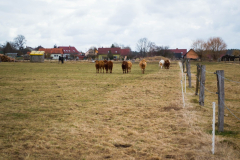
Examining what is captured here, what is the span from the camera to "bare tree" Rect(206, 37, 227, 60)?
A: 249 feet

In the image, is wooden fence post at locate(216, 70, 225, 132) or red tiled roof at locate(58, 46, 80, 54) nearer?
wooden fence post at locate(216, 70, 225, 132)

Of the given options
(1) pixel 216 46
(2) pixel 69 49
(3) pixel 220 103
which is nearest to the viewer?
(3) pixel 220 103

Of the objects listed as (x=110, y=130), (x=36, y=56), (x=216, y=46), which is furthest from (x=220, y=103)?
(x=216, y=46)

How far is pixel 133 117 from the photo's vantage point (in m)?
6.77

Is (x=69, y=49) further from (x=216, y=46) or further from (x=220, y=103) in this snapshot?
(x=220, y=103)

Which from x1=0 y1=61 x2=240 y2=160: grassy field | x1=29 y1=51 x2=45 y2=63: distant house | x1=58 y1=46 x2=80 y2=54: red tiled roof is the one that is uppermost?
x1=58 y1=46 x2=80 y2=54: red tiled roof

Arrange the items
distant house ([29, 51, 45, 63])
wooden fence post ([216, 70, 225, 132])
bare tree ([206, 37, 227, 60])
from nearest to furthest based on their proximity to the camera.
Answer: wooden fence post ([216, 70, 225, 132]) < distant house ([29, 51, 45, 63]) < bare tree ([206, 37, 227, 60])

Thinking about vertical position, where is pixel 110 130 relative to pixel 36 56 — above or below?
below

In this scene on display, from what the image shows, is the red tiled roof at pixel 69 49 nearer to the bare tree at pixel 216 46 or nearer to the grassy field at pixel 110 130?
the bare tree at pixel 216 46

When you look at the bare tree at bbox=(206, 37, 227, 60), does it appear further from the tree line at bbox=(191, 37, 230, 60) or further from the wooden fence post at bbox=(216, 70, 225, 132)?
the wooden fence post at bbox=(216, 70, 225, 132)

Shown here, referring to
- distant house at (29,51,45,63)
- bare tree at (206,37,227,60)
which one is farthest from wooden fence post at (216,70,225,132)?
bare tree at (206,37,227,60)

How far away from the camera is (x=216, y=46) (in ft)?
251

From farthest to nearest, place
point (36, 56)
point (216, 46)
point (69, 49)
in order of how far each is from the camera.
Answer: point (69, 49), point (216, 46), point (36, 56)

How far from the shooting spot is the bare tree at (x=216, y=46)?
249ft
